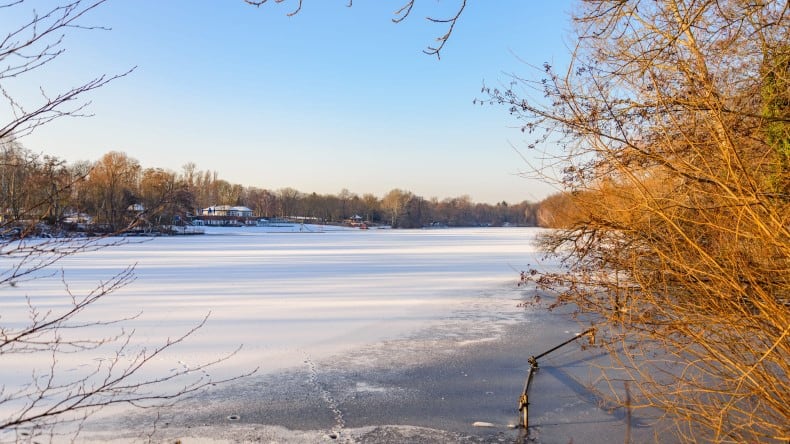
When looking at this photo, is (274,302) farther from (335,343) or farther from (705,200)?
(705,200)

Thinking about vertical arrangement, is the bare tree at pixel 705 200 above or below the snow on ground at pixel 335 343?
Result: above

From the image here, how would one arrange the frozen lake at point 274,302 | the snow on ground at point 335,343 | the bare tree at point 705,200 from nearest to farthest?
the bare tree at point 705,200
the snow on ground at point 335,343
the frozen lake at point 274,302

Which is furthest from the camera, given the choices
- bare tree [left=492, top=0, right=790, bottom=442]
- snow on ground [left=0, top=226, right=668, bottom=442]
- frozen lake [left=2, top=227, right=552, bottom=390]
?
frozen lake [left=2, top=227, right=552, bottom=390]

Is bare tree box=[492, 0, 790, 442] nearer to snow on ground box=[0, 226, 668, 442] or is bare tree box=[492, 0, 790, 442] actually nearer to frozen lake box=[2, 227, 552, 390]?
snow on ground box=[0, 226, 668, 442]

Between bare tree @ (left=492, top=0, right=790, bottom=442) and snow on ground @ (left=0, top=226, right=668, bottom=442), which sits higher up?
bare tree @ (left=492, top=0, right=790, bottom=442)

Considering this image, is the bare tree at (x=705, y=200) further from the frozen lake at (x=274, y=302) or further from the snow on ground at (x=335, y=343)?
the frozen lake at (x=274, y=302)

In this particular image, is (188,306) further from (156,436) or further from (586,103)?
(586,103)

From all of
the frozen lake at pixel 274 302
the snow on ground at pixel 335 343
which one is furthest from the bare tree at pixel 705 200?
the frozen lake at pixel 274 302

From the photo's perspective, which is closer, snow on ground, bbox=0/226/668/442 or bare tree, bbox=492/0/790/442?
bare tree, bbox=492/0/790/442

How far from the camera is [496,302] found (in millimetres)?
12539

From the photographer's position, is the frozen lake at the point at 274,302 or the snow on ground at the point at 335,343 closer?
the snow on ground at the point at 335,343

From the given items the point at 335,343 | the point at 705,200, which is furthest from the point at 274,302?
the point at 705,200

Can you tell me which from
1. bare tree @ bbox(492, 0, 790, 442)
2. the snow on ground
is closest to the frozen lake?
the snow on ground

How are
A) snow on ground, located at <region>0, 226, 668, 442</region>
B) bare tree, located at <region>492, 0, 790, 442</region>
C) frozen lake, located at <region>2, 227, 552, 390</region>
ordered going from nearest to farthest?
1. bare tree, located at <region>492, 0, 790, 442</region>
2. snow on ground, located at <region>0, 226, 668, 442</region>
3. frozen lake, located at <region>2, 227, 552, 390</region>
